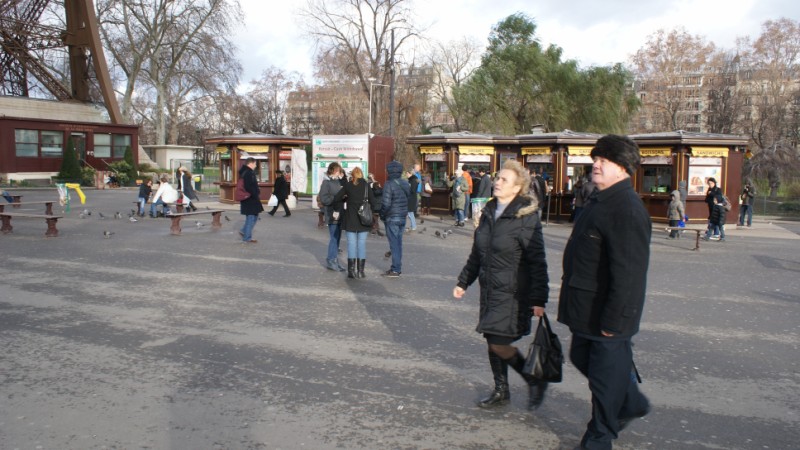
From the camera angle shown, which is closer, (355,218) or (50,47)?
(355,218)

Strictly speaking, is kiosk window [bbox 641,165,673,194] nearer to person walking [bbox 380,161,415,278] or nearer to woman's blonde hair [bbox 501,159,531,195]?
person walking [bbox 380,161,415,278]

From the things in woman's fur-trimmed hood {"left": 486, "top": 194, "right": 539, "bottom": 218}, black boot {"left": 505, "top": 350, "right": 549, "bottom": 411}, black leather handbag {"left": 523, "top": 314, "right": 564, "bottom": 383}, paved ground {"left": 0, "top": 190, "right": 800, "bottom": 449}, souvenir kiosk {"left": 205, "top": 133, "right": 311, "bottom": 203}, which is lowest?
paved ground {"left": 0, "top": 190, "right": 800, "bottom": 449}

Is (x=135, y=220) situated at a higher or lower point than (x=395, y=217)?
lower

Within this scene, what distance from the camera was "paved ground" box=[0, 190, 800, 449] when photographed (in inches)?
173

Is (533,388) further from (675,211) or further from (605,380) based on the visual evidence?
(675,211)

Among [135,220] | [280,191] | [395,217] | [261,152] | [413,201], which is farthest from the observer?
[261,152]

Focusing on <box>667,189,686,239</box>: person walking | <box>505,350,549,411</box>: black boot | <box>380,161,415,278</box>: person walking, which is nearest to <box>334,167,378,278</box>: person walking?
<box>380,161,415,278</box>: person walking

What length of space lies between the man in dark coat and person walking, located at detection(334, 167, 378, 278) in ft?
20.6

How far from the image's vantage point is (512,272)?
4543mm

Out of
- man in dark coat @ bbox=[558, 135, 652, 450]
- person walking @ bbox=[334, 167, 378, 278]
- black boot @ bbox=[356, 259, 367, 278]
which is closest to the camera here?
man in dark coat @ bbox=[558, 135, 652, 450]

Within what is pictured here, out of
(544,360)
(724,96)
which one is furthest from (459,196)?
(724,96)

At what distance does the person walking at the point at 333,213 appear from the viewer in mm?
10430

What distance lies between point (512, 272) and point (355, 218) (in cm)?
566

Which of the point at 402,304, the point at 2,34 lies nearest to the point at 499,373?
the point at 402,304
